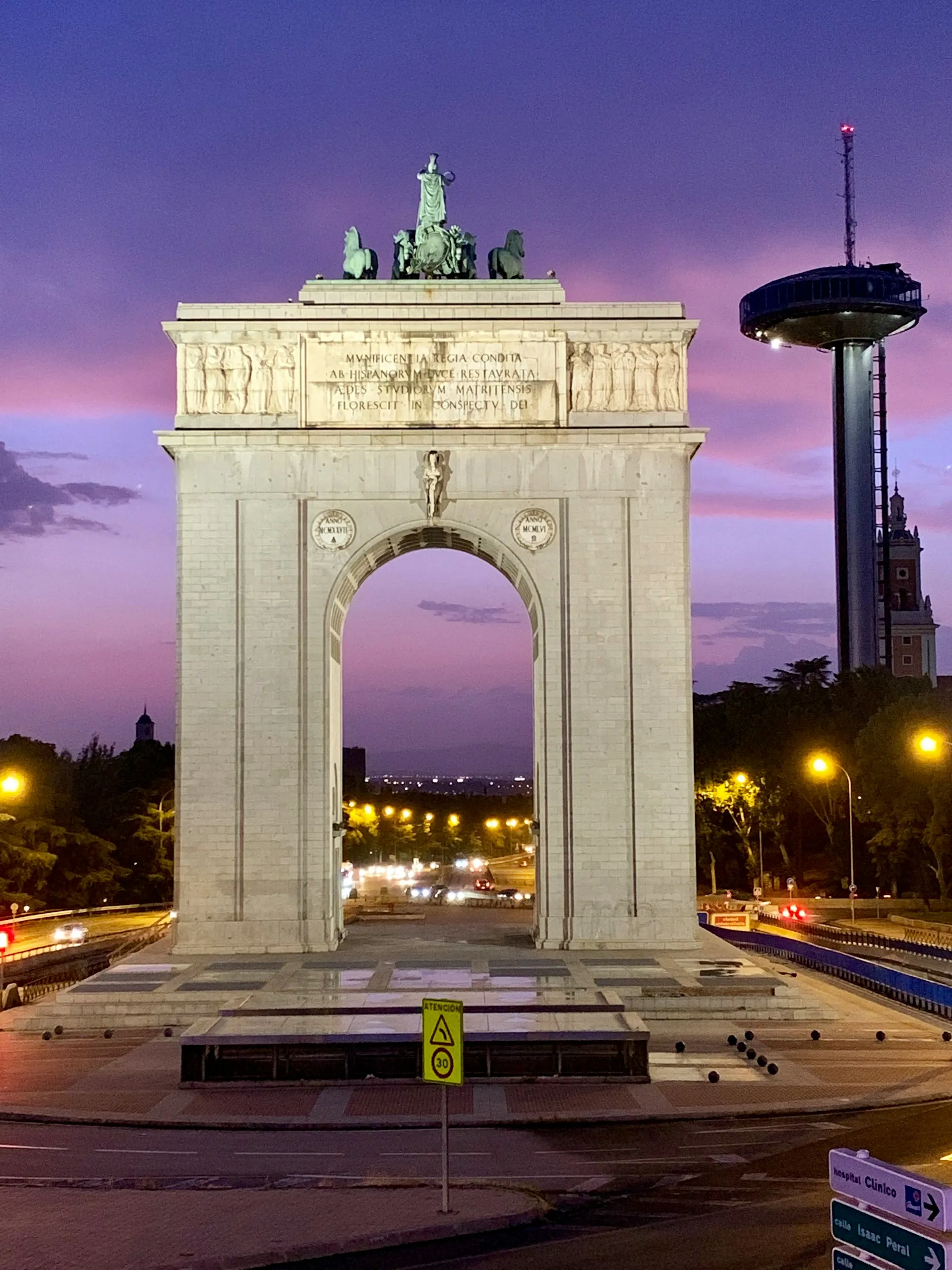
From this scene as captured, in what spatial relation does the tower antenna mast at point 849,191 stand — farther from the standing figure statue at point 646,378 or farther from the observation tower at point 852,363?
the standing figure statue at point 646,378

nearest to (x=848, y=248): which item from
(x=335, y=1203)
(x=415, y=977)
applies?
(x=415, y=977)

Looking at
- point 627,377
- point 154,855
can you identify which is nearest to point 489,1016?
point 627,377

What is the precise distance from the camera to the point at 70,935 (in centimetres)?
5266

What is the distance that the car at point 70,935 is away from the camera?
171 ft

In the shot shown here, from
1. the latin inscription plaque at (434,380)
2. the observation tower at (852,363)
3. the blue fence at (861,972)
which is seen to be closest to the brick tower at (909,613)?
the observation tower at (852,363)

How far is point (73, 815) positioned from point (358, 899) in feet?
48.2

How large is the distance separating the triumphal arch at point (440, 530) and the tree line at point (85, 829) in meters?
19.7

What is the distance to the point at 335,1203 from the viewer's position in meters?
17.2

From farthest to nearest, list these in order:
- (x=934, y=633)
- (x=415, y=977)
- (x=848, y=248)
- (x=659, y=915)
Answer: (x=934, y=633) < (x=848, y=248) < (x=659, y=915) < (x=415, y=977)

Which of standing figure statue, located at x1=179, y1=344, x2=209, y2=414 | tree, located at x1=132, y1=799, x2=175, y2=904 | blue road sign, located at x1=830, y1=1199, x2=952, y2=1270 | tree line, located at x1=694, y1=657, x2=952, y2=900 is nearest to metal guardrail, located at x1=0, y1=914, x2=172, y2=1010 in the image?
standing figure statue, located at x1=179, y1=344, x2=209, y2=414

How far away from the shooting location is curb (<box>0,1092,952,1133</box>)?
2245 centimetres

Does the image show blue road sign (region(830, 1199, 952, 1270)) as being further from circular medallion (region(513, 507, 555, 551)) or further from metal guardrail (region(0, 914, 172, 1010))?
metal guardrail (region(0, 914, 172, 1010))

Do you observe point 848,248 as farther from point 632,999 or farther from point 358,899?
point 632,999

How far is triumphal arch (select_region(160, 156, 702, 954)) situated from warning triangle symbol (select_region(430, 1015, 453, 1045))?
23066 mm
